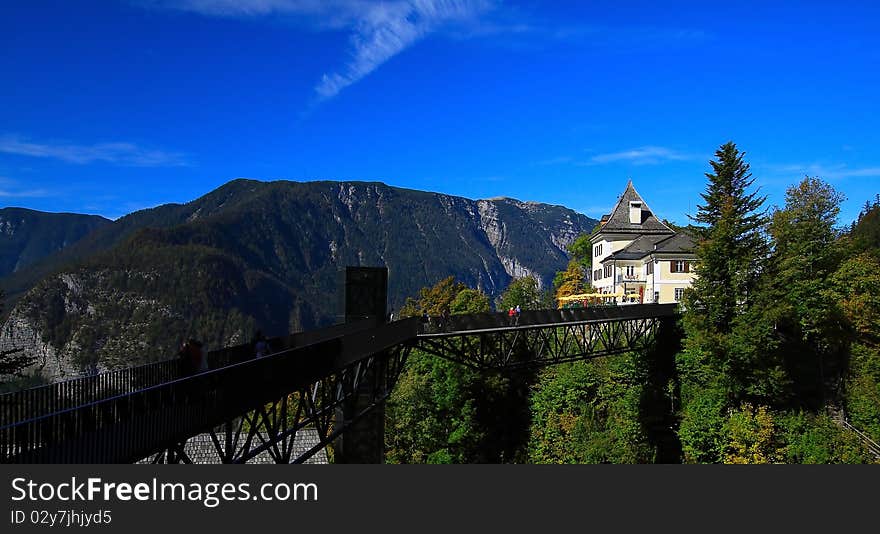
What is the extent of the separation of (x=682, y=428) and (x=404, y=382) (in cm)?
2196

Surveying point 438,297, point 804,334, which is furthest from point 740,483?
point 438,297

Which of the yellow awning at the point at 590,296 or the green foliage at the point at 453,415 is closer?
the green foliage at the point at 453,415

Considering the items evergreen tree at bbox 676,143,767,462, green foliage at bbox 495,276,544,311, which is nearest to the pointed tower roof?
green foliage at bbox 495,276,544,311

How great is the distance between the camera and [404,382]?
52.4 m

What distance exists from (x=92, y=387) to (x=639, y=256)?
2059 inches

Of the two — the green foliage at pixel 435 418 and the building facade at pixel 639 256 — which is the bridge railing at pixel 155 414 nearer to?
the green foliage at pixel 435 418

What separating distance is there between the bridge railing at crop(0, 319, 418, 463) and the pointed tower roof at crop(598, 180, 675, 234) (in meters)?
55.4

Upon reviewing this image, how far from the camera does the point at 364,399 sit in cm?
2269

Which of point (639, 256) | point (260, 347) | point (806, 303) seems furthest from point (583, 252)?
point (260, 347)

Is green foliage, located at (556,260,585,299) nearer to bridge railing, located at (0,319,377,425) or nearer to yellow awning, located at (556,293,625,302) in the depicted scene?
yellow awning, located at (556,293,625,302)

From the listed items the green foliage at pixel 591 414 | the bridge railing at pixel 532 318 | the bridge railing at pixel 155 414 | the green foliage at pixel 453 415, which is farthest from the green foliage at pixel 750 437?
the bridge railing at pixel 155 414

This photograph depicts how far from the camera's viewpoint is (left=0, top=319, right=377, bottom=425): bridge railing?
9594 millimetres

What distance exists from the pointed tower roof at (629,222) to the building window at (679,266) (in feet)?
43.9

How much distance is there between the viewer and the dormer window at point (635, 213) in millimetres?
67562
